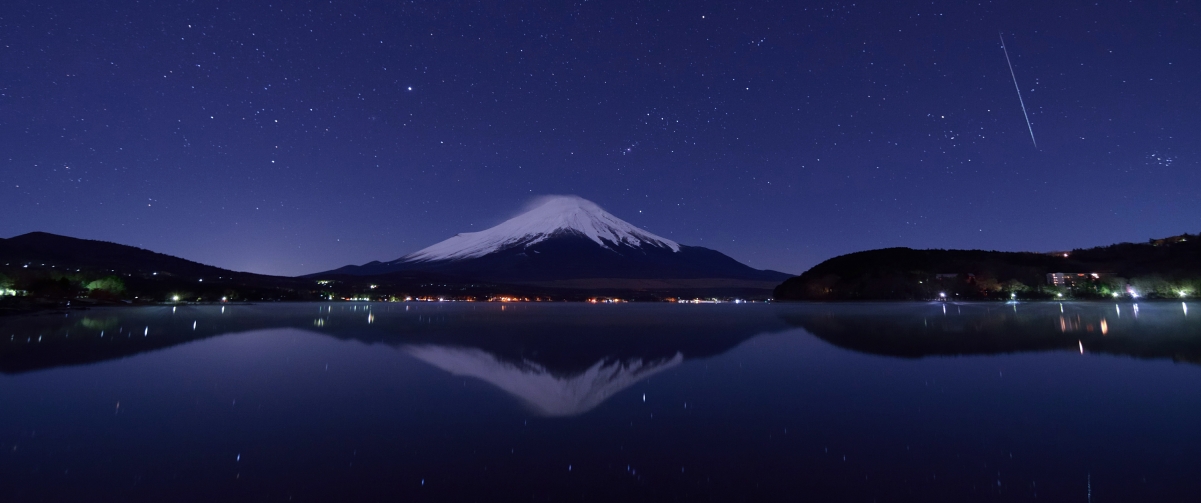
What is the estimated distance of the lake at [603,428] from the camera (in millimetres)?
6344

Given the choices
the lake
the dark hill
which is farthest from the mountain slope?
the lake

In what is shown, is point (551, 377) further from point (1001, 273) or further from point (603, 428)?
point (1001, 273)

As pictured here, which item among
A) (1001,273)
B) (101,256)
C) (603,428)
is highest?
(101,256)

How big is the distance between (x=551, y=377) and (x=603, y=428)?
536 cm

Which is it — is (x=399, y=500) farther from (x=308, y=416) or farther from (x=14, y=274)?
(x=14, y=274)

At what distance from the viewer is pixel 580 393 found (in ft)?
39.2

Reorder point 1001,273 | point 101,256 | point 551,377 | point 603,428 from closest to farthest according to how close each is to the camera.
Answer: point 603,428, point 551,377, point 1001,273, point 101,256

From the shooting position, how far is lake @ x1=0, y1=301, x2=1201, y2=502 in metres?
6.34

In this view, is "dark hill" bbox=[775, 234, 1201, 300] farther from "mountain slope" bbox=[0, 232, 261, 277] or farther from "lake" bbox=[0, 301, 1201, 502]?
"mountain slope" bbox=[0, 232, 261, 277]

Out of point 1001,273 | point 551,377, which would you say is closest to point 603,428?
point 551,377

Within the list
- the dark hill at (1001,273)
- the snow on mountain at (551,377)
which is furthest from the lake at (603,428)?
the dark hill at (1001,273)

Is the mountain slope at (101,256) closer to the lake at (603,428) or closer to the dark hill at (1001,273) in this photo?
the dark hill at (1001,273)

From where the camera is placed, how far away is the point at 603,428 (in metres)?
8.96

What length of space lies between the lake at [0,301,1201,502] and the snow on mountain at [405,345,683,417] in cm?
9
